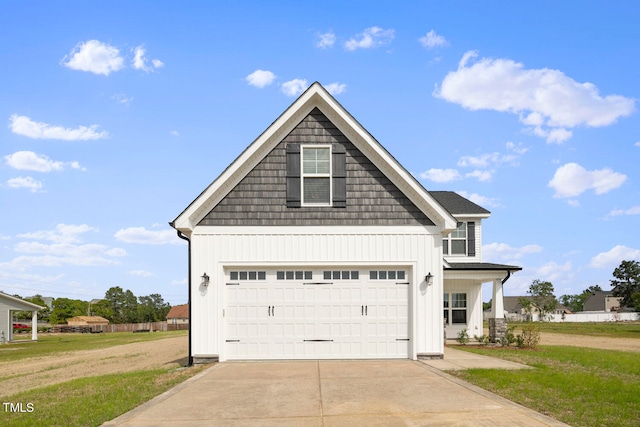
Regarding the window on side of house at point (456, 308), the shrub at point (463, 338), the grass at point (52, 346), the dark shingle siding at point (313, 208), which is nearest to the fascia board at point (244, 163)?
the dark shingle siding at point (313, 208)

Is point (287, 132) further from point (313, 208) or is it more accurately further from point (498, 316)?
point (498, 316)

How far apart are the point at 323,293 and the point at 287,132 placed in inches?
180

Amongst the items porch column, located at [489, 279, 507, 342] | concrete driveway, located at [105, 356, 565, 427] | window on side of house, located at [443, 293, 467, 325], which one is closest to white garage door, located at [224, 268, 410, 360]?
concrete driveway, located at [105, 356, 565, 427]

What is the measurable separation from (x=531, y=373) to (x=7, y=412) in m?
10.7

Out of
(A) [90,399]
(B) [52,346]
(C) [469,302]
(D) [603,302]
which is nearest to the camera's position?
(A) [90,399]

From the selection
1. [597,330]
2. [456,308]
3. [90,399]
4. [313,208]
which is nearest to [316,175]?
[313,208]

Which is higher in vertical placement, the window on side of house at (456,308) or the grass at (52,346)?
the window on side of house at (456,308)

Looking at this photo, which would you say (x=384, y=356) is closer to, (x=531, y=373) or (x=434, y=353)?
(x=434, y=353)

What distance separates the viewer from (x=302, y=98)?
1536 centimetres

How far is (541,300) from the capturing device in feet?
305

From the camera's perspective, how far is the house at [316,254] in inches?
599

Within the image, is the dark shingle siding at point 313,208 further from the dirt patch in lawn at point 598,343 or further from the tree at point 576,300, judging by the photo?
the tree at point 576,300

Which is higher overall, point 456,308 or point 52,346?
point 456,308

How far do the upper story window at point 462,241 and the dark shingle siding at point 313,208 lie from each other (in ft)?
A: 30.6
